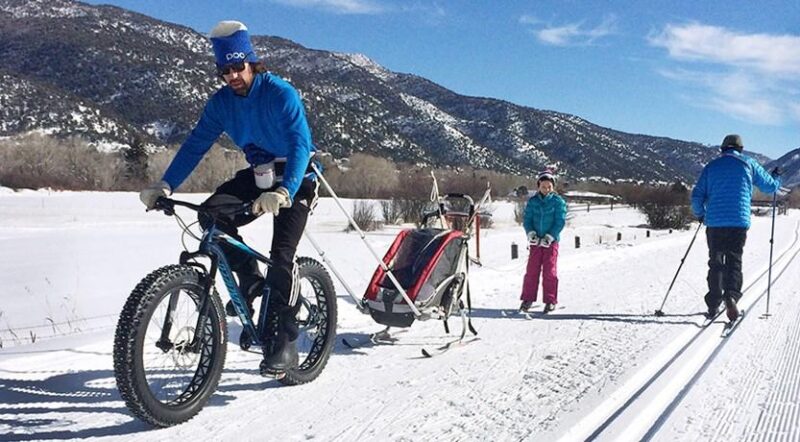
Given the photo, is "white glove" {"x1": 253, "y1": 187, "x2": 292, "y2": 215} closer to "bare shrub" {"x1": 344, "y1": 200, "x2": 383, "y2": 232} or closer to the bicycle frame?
the bicycle frame

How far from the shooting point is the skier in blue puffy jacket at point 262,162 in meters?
3.55

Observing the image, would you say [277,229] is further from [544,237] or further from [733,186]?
[733,186]

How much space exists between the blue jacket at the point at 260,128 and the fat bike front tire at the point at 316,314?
0.80 meters

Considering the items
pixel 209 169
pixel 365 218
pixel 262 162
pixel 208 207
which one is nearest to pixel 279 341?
pixel 208 207

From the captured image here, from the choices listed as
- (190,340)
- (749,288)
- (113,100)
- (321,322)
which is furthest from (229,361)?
(113,100)

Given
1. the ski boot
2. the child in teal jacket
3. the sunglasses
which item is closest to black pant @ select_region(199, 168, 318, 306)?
the sunglasses

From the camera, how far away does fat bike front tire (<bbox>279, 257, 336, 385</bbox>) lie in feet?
13.6

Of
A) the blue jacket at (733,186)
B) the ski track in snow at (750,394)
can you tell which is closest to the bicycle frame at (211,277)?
the ski track in snow at (750,394)

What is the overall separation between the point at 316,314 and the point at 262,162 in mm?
1135

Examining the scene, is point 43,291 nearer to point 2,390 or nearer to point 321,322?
point 2,390

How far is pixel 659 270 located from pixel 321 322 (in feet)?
26.1

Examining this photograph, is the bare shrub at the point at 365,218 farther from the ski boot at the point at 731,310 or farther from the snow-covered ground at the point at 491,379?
the ski boot at the point at 731,310

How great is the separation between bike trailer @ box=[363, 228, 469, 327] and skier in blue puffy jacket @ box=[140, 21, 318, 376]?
1.27 m

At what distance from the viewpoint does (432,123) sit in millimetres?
182125
